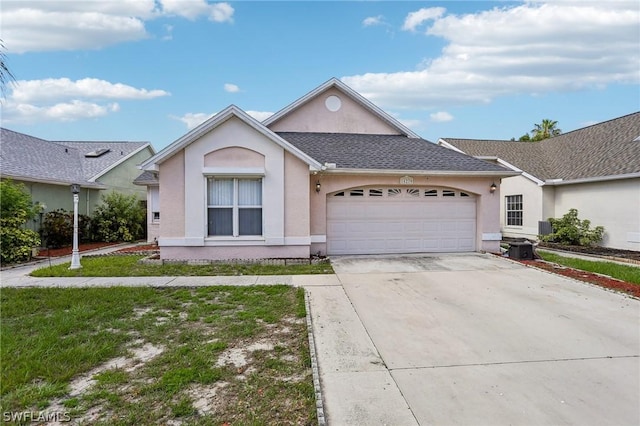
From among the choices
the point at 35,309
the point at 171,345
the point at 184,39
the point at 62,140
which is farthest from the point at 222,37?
the point at 62,140

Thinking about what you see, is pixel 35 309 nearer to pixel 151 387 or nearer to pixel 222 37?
pixel 151 387

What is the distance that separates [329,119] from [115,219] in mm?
11767

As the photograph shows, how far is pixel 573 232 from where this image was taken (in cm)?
1464

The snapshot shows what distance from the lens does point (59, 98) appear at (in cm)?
1847

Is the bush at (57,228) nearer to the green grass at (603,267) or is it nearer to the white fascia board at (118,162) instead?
the white fascia board at (118,162)

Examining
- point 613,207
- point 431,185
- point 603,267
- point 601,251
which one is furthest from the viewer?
point 613,207

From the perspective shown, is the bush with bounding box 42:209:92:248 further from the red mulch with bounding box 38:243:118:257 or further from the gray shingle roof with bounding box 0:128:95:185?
the gray shingle roof with bounding box 0:128:95:185

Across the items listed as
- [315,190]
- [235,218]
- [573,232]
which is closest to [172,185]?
[235,218]

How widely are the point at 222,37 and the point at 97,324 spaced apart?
41.5ft

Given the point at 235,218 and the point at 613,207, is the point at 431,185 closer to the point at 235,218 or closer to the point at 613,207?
the point at 235,218

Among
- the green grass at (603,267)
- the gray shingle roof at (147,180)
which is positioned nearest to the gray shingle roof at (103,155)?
the gray shingle roof at (147,180)

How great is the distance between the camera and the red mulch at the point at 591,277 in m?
7.68

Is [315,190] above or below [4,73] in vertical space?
below

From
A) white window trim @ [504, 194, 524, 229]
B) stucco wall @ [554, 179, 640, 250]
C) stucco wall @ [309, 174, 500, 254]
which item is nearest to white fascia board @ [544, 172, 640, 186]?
stucco wall @ [554, 179, 640, 250]
